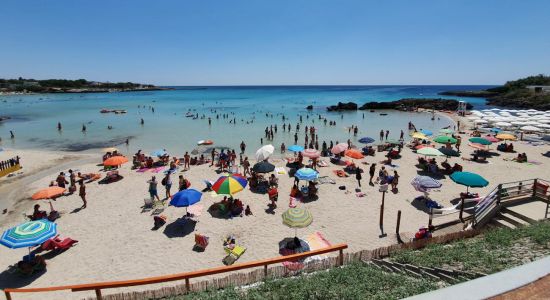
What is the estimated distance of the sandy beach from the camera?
30.6 ft

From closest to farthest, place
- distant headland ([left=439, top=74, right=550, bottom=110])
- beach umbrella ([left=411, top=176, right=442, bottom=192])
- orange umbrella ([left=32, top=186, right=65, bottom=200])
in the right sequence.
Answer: orange umbrella ([left=32, top=186, right=65, bottom=200]) → beach umbrella ([left=411, top=176, right=442, bottom=192]) → distant headland ([left=439, top=74, right=550, bottom=110])

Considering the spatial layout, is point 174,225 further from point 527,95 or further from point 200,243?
point 527,95

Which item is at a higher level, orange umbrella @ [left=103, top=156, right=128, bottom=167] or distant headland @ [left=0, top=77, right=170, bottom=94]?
distant headland @ [left=0, top=77, right=170, bottom=94]

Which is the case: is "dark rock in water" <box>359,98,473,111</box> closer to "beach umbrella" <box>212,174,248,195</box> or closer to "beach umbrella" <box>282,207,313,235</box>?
"beach umbrella" <box>212,174,248,195</box>

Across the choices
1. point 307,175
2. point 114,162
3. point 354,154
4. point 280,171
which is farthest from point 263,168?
point 114,162

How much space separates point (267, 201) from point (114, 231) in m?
6.55

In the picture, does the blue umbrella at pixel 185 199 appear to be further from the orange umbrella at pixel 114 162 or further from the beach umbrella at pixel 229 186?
the orange umbrella at pixel 114 162

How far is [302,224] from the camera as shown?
30.5 ft

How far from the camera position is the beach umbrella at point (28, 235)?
8398 millimetres

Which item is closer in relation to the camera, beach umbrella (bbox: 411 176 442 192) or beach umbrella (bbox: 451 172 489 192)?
beach umbrella (bbox: 451 172 489 192)

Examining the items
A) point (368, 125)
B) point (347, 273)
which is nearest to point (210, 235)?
point (347, 273)

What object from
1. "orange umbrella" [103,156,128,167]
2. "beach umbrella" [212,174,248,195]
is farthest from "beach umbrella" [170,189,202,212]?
"orange umbrella" [103,156,128,167]

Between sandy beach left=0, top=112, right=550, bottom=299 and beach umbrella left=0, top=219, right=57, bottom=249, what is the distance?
120cm

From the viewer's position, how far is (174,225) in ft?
38.6
